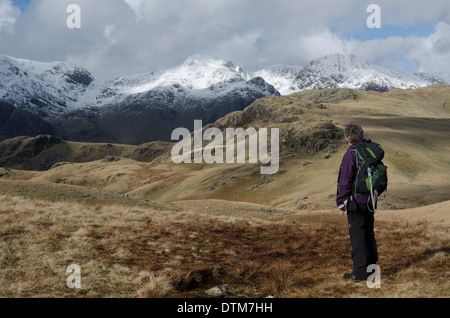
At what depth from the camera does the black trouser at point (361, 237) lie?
28.2 feet

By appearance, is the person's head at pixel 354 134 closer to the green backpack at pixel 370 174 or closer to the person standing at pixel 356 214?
the person standing at pixel 356 214

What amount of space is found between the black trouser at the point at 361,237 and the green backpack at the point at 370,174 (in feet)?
1.22

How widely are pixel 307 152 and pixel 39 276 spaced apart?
9888 cm

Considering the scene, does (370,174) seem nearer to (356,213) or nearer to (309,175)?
(356,213)

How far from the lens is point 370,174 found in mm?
8508

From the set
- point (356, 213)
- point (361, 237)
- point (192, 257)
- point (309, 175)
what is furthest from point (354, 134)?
point (309, 175)

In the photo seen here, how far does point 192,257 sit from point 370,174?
557 cm

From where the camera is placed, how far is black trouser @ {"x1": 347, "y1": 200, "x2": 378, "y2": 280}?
8.60 meters

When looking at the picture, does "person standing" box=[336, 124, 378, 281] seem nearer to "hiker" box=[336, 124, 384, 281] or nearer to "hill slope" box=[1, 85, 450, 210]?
"hiker" box=[336, 124, 384, 281]

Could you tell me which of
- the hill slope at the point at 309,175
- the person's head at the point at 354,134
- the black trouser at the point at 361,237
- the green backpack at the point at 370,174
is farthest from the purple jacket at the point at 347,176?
the hill slope at the point at 309,175
